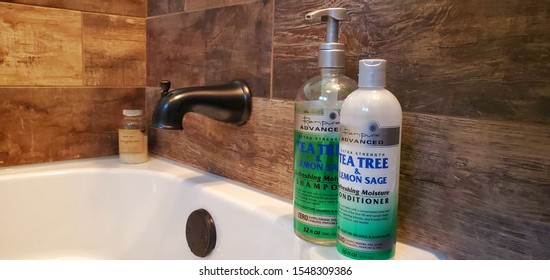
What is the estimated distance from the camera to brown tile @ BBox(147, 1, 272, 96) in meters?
0.72

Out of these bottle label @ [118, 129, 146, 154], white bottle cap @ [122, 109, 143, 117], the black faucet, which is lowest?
bottle label @ [118, 129, 146, 154]

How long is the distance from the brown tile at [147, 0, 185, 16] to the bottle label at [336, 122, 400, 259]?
58cm

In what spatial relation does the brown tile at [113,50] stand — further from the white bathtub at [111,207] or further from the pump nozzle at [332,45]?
the pump nozzle at [332,45]

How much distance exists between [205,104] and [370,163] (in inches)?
12.9

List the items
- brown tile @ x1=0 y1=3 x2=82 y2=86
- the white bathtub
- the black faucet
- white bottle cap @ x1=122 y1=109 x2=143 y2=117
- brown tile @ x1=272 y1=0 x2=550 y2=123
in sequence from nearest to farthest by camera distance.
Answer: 1. brown tile @ x1=272 y1=0 x2=550 y2=123
2. the black faucet
3. the white bathtub
4. brown tile @ x1=0 y1=3 x2=82 y2=86
5. white bottle cap @ x1=122 y1=109 x2=143 y2=117

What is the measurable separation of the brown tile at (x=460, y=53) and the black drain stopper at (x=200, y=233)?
1.12 feet

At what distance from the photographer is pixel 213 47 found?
816 mm

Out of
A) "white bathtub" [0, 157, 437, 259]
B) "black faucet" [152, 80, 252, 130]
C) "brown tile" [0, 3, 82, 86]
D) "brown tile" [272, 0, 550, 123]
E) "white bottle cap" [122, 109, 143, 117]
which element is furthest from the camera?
"white bottle cap" [122, 109, 143, 117]

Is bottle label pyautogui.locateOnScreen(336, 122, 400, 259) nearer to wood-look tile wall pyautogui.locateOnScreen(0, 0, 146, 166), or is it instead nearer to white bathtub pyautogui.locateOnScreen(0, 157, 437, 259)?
white bathtub pyautogui.locateOnScreen(0, 157, 437, 259)

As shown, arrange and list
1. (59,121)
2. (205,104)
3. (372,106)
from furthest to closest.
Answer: (59,121) < (205,104) < (372,106)

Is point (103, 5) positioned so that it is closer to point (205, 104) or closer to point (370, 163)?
point (205, 104)

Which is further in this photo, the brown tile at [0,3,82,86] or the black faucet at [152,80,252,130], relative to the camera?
the brown tile at [0,3,82,86]

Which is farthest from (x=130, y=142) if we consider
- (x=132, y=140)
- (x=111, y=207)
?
(x=111, y=207)

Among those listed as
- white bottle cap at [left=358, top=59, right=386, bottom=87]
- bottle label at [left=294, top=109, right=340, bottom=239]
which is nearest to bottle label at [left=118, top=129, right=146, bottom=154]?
bottle label at [left=294, top=109, right=340, bottom=239]
